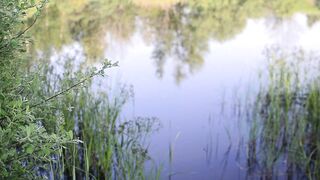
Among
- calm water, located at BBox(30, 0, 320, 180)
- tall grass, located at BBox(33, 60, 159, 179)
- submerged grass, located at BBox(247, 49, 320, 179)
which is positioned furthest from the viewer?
calm water, located at BBox(30, 0, 320, 180)

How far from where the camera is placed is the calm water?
20.2ft

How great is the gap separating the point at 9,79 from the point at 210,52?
10.6 metres

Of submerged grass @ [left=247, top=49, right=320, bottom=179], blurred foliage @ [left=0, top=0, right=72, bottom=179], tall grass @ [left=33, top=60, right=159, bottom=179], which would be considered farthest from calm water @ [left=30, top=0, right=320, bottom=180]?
blurred foliage @ [left=0, top=0, right=72, bottom=179]

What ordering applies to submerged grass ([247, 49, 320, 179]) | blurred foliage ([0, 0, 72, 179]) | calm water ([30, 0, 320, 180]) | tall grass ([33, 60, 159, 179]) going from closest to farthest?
1. blurred foliage ([0, 0, 72, 179])
2. tall grass ([33, 60, 159, 179])
3. submerged grass ([247, 49, 320, 179])
4. calm water ([30, 0, 320, 180])

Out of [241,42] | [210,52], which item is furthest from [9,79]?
[241,42]

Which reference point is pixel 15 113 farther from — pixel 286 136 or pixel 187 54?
pixel 187 54

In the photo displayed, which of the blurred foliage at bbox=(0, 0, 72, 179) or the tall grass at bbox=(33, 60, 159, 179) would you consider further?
the tall grass at bbox=(33, 60, 159, 179)

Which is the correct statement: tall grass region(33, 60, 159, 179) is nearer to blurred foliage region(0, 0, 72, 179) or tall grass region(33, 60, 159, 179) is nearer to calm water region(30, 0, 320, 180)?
calm water region(30, 0, 320, 180)

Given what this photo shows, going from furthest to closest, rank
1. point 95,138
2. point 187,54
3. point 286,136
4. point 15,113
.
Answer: point 187,54 < point 286,136 < point 95,138 < point 15,113

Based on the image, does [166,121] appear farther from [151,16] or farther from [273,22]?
[151,16]

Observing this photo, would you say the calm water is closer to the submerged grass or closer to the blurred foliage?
the submerged grass

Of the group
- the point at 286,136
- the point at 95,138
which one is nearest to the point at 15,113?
the point at 95,138

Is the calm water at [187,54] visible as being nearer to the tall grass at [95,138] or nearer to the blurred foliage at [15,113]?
the tall grass at [95,138]

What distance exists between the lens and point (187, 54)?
12.9 m
